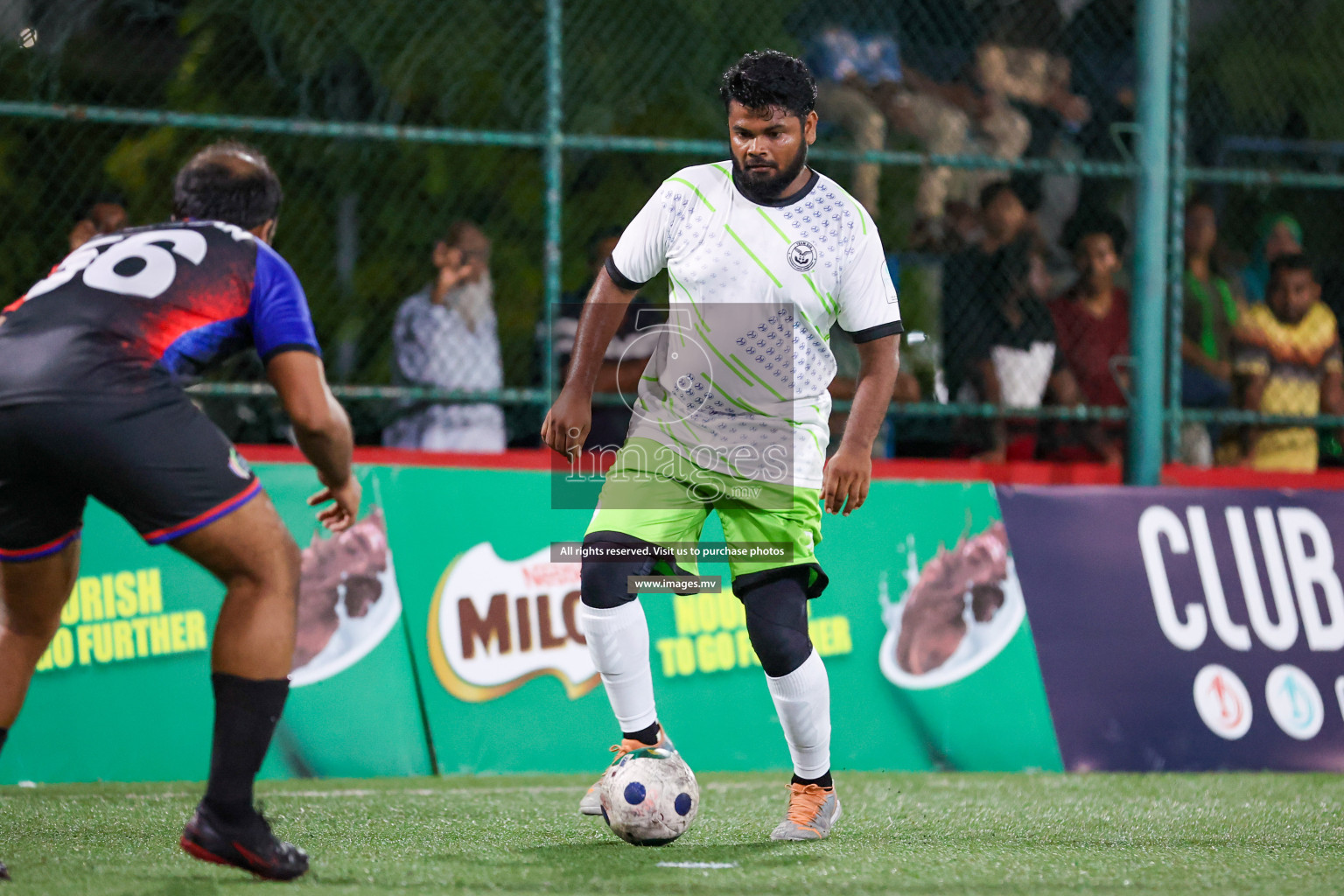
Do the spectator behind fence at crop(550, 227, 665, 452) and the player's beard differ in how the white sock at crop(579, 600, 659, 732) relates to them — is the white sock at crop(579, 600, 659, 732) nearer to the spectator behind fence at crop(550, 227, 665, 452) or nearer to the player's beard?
the player's beard

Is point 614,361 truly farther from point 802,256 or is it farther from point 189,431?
point 189,431

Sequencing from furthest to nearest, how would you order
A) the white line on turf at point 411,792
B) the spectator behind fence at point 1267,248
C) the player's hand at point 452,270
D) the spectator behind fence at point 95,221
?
the spectator behind fence at point 1267,248 → the player's hand at point 452,270 → the spectator behind fence at point 95,221 → the white line on turf at point 411,792

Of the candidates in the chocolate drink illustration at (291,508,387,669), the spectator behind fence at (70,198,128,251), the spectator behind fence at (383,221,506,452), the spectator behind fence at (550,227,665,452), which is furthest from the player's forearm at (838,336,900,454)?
the spectator behind fence at (70,198,128,251)

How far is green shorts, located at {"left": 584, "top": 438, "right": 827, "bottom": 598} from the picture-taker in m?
4.62

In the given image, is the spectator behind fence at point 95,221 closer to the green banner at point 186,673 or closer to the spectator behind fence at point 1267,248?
the green banner at point 186,673

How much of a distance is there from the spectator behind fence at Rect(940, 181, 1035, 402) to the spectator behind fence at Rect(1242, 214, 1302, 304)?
4.42 feet

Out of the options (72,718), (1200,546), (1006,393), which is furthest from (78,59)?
(1200,546)

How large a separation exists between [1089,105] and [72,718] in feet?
18.7

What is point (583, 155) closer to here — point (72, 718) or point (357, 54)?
point (357, 54)

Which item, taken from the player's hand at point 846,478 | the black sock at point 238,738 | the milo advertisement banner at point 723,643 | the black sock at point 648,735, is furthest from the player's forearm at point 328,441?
the milo advertisement banner at point 723,643

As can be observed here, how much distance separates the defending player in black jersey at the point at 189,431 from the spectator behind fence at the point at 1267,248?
237 inches

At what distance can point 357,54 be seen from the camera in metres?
7.59

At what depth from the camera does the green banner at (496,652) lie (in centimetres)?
601

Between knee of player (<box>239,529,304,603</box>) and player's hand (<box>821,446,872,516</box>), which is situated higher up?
player's hand (<box>821,446,872,516</box>)
